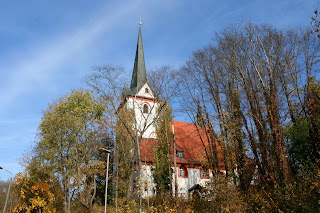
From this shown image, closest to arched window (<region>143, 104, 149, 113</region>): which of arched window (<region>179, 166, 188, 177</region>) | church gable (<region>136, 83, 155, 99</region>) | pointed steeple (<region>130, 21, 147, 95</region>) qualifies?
church gable (<region>136, 83, 155, 99</region>)

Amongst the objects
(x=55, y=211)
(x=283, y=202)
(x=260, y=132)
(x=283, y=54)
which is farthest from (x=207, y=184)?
(x=55, y=211)

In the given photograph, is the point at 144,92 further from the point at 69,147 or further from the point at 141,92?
the point at 69,147

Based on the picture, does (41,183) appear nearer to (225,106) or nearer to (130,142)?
(130,142)

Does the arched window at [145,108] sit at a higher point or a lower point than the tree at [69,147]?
higher

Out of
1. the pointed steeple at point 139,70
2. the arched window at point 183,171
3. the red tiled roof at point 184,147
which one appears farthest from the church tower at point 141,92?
the arched window at point 183,171

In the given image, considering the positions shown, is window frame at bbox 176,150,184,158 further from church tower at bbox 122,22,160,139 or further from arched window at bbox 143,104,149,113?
arched window at bbox 143,104,149,113

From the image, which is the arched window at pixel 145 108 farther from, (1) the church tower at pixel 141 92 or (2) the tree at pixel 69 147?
(2) the tree at pixel 69 147

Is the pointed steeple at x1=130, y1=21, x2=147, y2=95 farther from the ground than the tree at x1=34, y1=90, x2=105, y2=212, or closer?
farther from the ground

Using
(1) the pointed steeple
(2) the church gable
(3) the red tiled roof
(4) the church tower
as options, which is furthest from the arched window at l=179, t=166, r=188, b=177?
(1) the pointed steeple

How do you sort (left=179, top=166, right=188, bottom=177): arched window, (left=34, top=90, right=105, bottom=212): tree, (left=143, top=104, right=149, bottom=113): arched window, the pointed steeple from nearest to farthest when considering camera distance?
(left=34, top=90, right=105, bottom=212): tree → (left=179, top=166, right=188, bottom=177): arched window → (left=143, top=104, right=149, bottom=113): arched window → the pointed steeple

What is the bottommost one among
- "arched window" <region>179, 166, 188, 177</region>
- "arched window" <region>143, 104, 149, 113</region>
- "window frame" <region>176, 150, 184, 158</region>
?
"arched window" <region>179, 166, 188, 177</region>

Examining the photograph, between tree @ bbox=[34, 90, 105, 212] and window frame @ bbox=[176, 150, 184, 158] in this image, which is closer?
tree @ bbox=[34, 90, 105, 212]

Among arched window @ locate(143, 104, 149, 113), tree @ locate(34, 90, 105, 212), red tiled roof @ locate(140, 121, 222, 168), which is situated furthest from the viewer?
arched window @ locate(143, 104, 149, 113)

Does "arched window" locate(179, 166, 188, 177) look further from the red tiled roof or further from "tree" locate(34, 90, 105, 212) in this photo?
"tree" locate(34, 90, 105, 212)
